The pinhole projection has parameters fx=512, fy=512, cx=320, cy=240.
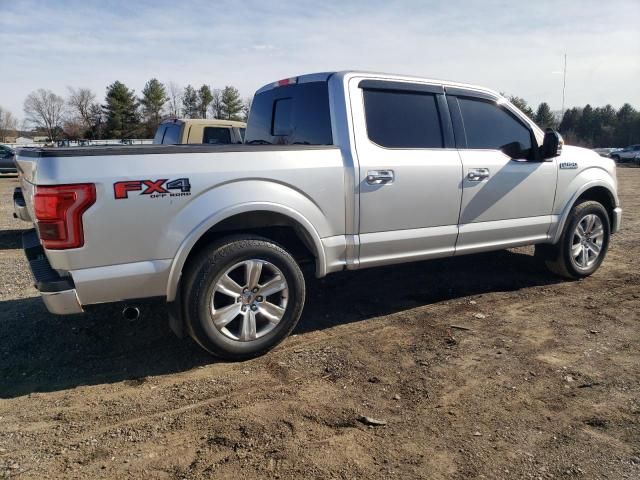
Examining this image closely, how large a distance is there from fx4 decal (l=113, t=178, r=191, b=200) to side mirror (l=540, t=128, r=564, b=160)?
3544mm

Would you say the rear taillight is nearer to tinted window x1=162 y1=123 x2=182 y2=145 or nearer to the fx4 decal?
the fx4 decal

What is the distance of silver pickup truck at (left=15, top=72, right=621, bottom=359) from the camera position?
3.12 m

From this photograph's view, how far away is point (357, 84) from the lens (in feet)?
13.6

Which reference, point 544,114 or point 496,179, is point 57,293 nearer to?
point 496,179

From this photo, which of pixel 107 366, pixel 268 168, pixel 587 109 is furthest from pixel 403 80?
pixel 587 109

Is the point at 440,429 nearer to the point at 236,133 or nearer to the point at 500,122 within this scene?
the point at 500,122

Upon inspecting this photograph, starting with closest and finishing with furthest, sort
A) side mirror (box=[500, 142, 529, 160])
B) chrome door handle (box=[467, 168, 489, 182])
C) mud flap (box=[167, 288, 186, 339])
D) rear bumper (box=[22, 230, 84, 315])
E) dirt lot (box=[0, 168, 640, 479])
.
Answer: dirt lot (box=[0, 168, 640, 479]), rear bumper (box=[22, 230, 84, 315]), mud flap (box=[167, 288, 186, 339]), chrome door handle (box=[467, 168, 489, 182]), side mirror (box=[500, 142, 529, 160])

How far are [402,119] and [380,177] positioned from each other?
26.0 inches

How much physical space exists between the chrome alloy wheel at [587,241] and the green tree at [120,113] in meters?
62.8

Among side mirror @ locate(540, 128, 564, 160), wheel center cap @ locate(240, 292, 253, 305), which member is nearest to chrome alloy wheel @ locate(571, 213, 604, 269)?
side mirror @ locate(540, 128, 564, 160)

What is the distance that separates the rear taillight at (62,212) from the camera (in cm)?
297

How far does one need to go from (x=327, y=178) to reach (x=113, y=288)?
5.49ft

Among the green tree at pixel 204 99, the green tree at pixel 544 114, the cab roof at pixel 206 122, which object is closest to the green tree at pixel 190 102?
the green tree at pixel 204 99

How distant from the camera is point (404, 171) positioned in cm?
418
